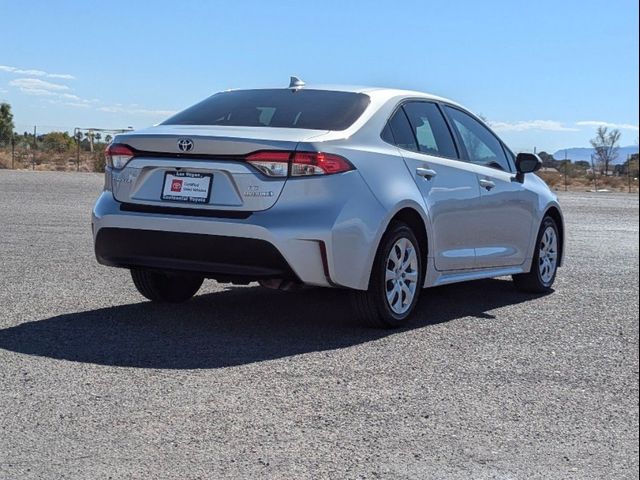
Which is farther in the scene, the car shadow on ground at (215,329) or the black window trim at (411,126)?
the black window trim at (411,126)

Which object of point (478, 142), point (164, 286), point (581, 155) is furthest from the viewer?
point (581, 155)

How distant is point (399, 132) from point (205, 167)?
5.06 feet

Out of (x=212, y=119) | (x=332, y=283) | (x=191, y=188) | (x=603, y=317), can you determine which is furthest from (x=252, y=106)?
(x=603, y=317)

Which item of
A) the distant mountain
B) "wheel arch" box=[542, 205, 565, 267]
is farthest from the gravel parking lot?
the distant mountain

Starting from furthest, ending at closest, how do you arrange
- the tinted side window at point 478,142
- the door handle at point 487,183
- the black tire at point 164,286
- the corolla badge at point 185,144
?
the tinted side window at point 478,142 < the door handle at point 487,183 < the black tire at point 164,286 < the corolla badge at point 185,144

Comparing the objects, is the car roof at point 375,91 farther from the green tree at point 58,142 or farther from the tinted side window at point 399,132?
the green tree at point 58,142

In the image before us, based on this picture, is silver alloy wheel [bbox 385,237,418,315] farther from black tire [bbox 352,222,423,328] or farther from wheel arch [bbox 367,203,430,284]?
wheel arch [bbox 367,203,430,284]

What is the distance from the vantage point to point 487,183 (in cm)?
848

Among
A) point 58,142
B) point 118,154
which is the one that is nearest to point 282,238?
point 118,154

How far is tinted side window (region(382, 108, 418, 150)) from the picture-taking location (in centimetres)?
737

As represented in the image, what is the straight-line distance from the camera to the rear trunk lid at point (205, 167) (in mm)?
6539

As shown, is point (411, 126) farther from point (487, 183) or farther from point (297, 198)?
point (297, 198)

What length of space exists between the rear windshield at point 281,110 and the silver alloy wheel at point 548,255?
2808 millimetres

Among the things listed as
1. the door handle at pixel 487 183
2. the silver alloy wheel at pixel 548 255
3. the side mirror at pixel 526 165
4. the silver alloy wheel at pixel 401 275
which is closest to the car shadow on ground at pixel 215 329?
the silver alloy wheel at pixel 401 275
